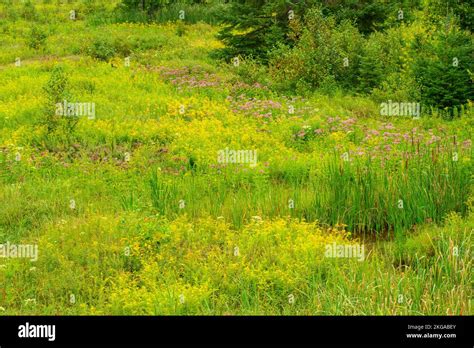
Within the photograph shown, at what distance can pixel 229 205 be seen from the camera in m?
10.1

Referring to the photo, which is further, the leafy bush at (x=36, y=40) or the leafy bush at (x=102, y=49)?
the leafy bush at (x=36, y=40)

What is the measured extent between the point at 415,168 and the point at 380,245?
6.19 ft

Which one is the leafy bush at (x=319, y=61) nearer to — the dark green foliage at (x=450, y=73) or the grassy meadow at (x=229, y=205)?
the grassy meadow at (x=229, y=205)

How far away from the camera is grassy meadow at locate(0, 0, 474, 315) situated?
23.1 feet

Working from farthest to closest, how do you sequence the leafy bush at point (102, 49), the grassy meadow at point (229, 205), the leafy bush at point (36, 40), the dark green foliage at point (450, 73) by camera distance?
the leafy bush at point (36, 40), the leafy bush at point (102, 49), the dark green foliage at point (450, 73), the grassy meadow at point (229, 205)

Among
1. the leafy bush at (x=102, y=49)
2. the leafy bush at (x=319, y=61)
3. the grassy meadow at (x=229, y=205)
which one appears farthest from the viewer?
the leafy bush at (x=102, y=49)

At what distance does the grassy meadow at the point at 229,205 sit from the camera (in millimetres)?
7027

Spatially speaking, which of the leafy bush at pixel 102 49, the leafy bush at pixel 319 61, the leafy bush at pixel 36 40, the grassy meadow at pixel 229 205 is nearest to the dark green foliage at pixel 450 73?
the grassy meadow at pixel 229 205

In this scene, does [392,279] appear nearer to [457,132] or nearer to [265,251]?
[265,251]

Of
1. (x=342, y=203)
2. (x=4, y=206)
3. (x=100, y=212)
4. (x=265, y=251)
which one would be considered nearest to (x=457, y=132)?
(x=342, y=203)

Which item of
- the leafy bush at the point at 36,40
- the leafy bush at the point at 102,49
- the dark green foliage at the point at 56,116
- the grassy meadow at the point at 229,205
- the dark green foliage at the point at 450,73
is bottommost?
the grassy meadow at the point at 229,205

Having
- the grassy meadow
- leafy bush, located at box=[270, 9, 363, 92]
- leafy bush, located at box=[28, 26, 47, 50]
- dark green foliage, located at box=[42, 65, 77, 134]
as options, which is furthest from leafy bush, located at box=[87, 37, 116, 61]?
dark green foliage, located at box=[42, 65, 77, 134]

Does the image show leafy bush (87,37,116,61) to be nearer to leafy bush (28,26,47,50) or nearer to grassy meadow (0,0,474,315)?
leafy bush (28,26,47,50)

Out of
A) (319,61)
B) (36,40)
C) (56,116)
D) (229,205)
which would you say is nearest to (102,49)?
(36,40)
